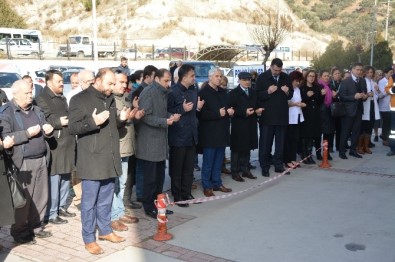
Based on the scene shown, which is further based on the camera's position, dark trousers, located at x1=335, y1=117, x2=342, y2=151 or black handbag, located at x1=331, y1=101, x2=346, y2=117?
dark trousers, located at x1=335, y1=117, x2=342, y2=151

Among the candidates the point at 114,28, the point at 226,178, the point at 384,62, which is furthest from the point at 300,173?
the point at 114,28

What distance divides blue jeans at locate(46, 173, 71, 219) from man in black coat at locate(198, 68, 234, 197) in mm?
2180

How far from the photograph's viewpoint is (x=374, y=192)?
301 inches

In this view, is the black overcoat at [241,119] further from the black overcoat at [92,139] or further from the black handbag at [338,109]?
the black overcoat at [92,139]

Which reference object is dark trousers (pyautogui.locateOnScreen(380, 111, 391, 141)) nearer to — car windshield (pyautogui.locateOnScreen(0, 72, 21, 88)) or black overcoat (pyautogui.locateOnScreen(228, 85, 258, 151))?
black overcoat (pyautogui.locateOnScreen(228, 85, 258, 151))

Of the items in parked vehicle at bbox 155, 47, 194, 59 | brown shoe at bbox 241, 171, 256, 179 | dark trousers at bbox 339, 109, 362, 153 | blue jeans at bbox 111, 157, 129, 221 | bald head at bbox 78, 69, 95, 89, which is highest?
parked vehicle at bbox 155, 47, 194, 59

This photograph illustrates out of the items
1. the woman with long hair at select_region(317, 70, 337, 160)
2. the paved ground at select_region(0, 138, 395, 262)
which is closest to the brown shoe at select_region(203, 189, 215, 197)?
the paved ground at select_region(0, 138, 395, 262)

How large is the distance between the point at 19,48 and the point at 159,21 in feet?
98.3

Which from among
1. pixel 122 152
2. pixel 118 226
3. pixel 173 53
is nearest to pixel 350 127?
pixel 122 152

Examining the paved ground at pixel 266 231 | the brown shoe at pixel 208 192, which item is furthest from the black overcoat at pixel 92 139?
the brown shoe at pixel 208 192

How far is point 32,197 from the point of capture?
5520mm

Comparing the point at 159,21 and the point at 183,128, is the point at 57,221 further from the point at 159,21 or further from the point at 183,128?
the point at 159,21

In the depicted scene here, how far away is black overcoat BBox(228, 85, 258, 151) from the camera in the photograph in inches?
312

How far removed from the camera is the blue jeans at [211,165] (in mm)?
7395
